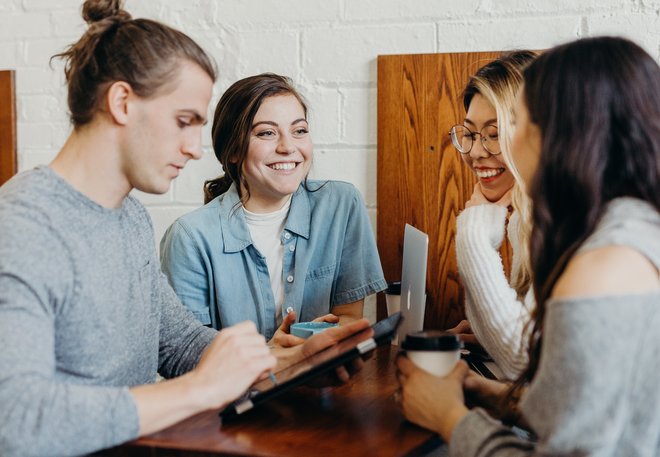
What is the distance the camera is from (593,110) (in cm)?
92

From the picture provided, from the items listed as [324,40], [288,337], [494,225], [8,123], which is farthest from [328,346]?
[8,123]

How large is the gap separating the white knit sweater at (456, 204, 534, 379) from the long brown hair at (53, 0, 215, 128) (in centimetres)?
65

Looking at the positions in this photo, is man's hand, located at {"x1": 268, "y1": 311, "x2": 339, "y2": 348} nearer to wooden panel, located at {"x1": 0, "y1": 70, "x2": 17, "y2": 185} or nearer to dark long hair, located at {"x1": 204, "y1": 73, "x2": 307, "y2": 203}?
dark long hair, located at {"x1": 204, "y1": 73, "x2": 307, "y2": 203}

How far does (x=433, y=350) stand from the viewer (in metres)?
1.10

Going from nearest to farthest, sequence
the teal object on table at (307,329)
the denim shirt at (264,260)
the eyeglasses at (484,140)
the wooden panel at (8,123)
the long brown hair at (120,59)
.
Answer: the long brown hair at (120,59)
the teal object on table at (307,329)
the eyeglasses at (484,140)
the denim shirt at (264,260)
the wooden panel at (8,123)

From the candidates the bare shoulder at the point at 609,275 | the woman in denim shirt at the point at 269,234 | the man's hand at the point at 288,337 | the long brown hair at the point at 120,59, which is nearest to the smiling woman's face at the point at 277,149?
the woman in denim shirt at the point at 269,234

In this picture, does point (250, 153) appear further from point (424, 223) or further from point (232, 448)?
point (232, 448)

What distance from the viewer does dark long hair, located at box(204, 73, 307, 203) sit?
6.17 feet

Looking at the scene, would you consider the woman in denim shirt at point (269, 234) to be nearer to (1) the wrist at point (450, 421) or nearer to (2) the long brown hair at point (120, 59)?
(2) the long brown hair at point (120, 59)

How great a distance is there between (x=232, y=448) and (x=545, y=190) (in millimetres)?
495

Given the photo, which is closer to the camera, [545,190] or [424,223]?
[545,190]

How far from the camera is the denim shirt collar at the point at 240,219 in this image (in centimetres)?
185

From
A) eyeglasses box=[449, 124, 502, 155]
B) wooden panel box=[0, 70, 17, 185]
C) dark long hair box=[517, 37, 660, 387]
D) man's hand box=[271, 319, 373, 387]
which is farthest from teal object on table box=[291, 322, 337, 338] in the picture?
wooden panel box=[0, 70, 17, 185]

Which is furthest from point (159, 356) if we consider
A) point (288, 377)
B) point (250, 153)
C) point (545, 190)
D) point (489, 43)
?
point (489, 43)
